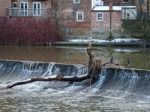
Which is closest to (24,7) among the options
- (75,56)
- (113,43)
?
(113,43)

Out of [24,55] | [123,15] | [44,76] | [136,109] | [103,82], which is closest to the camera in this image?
[136,109]

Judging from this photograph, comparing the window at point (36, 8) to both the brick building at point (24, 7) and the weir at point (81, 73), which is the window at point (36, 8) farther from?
the weir at point (81, 73)

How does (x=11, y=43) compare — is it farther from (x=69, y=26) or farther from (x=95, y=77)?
(x=95, y=77)

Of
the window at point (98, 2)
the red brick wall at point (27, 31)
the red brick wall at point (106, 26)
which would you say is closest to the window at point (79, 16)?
the red brick wall at point (106, 26)

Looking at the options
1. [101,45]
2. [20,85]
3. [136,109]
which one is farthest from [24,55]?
[136,109]

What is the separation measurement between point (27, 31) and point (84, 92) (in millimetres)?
31214

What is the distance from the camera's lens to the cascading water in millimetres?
24375

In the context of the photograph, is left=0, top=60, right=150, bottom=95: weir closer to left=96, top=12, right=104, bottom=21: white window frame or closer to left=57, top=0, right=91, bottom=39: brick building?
left=57, top=0, right=91, bottom=39: brick building

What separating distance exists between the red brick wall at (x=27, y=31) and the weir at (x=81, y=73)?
2401 centimetres

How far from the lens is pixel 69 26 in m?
61.3

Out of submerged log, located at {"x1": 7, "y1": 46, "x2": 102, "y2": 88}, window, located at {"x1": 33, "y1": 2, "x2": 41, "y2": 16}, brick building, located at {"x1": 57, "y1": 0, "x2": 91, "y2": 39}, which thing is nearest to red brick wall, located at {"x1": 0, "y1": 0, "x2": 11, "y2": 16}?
window, located at {"x1": 33, "y1": 2, "x2": 41, "y2": 16}

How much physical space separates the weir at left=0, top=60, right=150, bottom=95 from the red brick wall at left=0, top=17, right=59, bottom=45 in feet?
78.8

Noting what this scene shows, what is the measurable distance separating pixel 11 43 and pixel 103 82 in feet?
98.6

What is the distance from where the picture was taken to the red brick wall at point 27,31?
57188 mm
